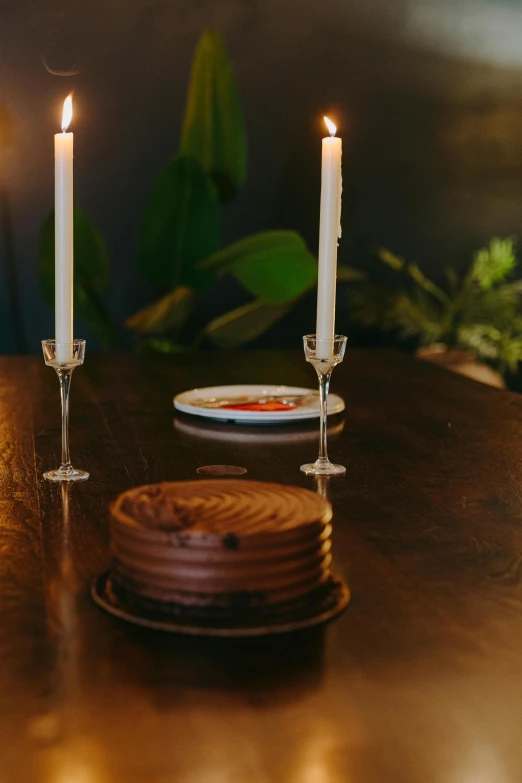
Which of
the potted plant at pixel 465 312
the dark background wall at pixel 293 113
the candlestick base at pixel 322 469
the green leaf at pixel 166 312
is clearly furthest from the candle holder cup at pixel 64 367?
the dark background wall at pixel 293 113

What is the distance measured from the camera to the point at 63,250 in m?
1.12

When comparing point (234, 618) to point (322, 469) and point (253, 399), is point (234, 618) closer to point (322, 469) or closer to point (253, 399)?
point (322, 469)

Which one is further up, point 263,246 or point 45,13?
point 45,13

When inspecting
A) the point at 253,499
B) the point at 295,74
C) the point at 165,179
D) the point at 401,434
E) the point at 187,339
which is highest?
the point at 295,74

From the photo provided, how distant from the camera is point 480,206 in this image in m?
4.46

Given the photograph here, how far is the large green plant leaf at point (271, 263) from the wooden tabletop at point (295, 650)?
208 centimetres

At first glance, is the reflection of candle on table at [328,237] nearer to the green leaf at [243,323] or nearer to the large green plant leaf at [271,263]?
the large green plant leaf at [271,263]

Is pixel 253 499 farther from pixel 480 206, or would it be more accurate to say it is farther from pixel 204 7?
pixel 480 206

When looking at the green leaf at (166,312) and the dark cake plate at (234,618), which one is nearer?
the dark cake plate at (234,618)

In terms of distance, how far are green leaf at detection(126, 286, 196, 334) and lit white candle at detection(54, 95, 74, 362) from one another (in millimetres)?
2390

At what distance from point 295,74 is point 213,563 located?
3.75 meters

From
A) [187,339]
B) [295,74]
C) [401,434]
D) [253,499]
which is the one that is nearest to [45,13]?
[295,74]

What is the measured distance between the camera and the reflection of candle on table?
115cm

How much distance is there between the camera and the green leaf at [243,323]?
12.1 ft
